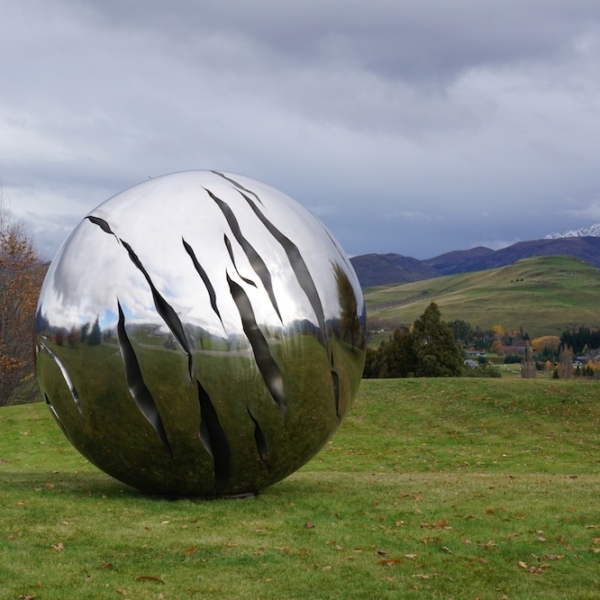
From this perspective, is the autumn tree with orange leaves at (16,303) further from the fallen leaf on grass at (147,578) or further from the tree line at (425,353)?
the fallen leaf on grass at (147,578)

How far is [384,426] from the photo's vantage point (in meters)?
31.0

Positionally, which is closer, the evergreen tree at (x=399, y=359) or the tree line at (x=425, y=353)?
the tree line at (x=425, y=353)

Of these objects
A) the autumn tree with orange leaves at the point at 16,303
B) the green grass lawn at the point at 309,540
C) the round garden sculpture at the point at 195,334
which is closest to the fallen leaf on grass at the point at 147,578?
the green grass lawn at the point at 309,540

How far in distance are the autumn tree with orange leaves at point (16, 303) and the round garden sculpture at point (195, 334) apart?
113 feet

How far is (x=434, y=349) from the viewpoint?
4853cm

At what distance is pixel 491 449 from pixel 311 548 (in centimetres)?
1890

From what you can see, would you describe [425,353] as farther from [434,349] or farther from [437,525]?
[437,525]

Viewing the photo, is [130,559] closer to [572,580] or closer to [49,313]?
[49,313]

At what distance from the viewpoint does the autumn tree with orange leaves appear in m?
45.5

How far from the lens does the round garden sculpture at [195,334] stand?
35.3 feet

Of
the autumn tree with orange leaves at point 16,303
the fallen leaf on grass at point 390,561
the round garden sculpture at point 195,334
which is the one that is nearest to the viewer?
the fallen leaf on grass at point 390,561

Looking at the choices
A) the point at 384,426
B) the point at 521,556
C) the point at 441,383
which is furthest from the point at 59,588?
the point at 441,383

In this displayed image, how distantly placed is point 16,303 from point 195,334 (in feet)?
132

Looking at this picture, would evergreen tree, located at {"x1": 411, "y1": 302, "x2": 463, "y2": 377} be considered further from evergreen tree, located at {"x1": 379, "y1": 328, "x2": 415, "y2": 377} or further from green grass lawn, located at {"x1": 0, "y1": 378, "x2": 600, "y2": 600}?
green grass lawn, located at {"x1": 0, "y1": 378, "x2": 600, "y2": 600}
